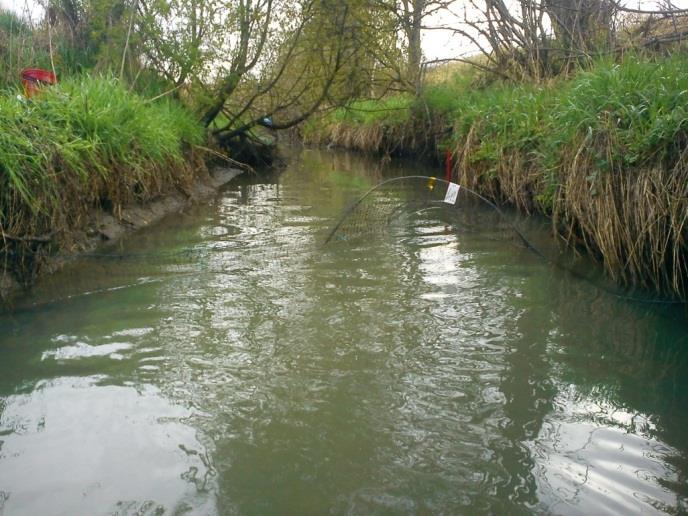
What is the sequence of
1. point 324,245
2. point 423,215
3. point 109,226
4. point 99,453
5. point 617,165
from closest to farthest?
point 99,453, point 617,165, point 324,245, point 109,226, point 423,215

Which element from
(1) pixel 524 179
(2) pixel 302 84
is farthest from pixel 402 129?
(1) pixel 524 179

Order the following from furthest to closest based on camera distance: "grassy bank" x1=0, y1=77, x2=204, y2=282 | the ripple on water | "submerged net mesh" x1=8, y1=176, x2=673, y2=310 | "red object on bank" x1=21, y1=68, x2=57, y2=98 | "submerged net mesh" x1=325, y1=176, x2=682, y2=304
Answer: "red object on bank" x1=21, y1=68, x2=57, y2=98 → "submerged net mesh" x1=325, y1=176, x2=682, y2=304 → "submerged net mesh" x1=8, y1=176, x2=673, y2=310 → "grassy bank" x1=0, y1=77, x2=204, y2=282 → the ripple on water

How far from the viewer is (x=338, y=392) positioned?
2.92 meters

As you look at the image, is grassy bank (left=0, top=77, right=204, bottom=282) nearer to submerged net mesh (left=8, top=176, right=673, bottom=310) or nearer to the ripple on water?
submerged net mesh (left=8, top=176, right=673, bottom=310)

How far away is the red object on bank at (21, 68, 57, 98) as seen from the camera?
576 cm

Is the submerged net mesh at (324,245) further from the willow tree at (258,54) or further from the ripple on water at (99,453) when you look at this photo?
the willow tree at (258,54)

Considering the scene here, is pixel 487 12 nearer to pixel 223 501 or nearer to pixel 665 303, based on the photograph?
pixel 665 303

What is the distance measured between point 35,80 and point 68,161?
1906mm

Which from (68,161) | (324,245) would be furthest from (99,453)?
(324,245)

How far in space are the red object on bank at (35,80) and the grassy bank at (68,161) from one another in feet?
0.57

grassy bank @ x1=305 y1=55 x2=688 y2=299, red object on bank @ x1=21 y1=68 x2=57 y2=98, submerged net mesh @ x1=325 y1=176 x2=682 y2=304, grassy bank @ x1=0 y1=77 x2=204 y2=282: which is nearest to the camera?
grassy bank @ x1=305 y1=55 x2=688 y2=299

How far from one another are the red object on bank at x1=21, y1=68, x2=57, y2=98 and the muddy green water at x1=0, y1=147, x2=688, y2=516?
6.33 feet

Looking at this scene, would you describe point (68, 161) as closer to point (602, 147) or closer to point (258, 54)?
point (602, 147)

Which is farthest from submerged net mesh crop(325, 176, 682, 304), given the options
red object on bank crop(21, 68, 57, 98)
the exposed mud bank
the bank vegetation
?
red object on bank crop(21, 68, 57, 98)
